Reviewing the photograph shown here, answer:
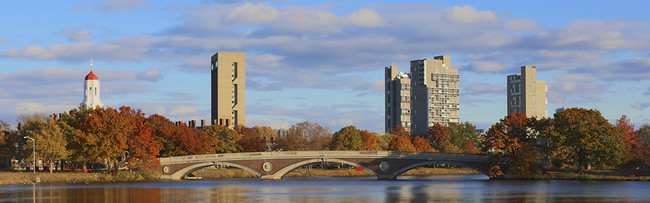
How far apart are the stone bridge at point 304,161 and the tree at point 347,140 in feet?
110

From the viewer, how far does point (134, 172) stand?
116562 mm

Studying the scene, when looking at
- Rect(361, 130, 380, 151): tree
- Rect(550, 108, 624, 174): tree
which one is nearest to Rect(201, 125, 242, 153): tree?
Rect(361, 130, 380, 151): tree

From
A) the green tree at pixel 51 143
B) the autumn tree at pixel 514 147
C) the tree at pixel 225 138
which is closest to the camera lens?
the autumn tree at pixel 514 147

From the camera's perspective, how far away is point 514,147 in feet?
379

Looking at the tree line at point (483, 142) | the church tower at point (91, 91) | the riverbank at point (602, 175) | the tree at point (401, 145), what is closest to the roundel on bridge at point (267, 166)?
the tree line at point (483, 142)

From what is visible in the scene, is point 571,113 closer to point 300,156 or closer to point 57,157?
point 300,156

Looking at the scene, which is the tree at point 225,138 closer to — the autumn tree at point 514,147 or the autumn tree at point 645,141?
the autumn tree at point 514,147

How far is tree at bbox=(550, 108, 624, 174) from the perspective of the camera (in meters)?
108

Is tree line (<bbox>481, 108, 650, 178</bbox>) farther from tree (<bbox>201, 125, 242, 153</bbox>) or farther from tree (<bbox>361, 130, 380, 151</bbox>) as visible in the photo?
tree (<bbox>201, 125, 242, 153</bbox>)

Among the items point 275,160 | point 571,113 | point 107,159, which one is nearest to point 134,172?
point 107,159

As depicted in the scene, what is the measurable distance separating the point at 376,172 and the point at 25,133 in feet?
183

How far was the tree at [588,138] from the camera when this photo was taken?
10761 centimetres

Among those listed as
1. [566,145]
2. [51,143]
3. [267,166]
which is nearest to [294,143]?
[267,166]

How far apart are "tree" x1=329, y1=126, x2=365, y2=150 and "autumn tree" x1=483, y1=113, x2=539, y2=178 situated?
136 feet
